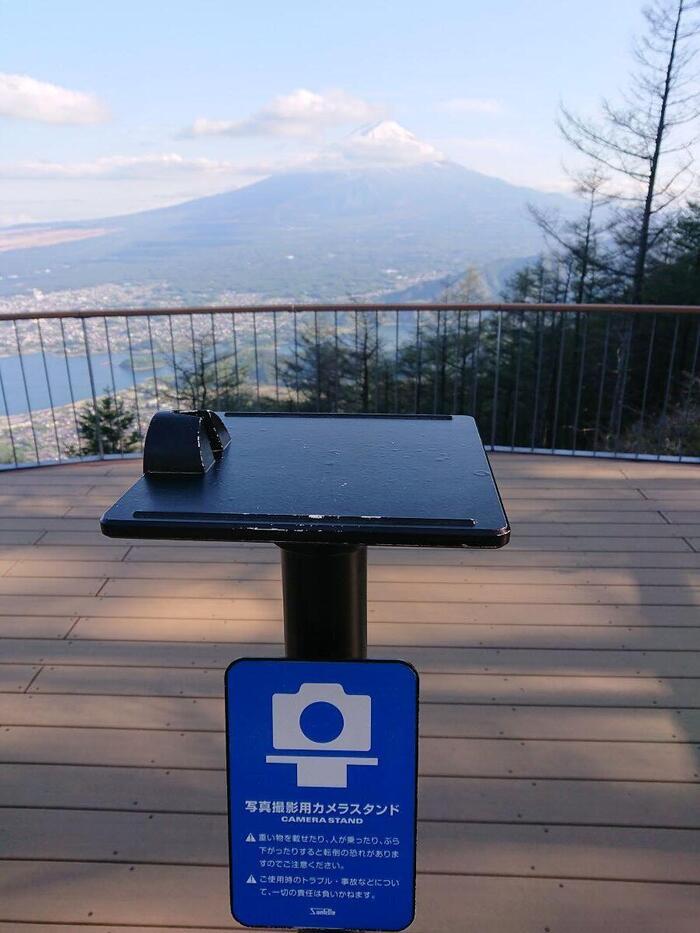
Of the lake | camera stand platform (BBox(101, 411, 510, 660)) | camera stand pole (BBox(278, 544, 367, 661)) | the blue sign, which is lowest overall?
the lake

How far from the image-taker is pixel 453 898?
148cm

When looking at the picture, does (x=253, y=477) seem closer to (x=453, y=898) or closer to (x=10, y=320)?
(x=453, y=898)

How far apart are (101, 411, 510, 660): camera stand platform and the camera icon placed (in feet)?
0.42

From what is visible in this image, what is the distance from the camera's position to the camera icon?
2.59 feet

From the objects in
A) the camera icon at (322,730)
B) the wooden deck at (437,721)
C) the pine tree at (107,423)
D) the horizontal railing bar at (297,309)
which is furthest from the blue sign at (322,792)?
the pine tree at (107,423)

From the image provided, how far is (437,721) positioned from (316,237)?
75.7 m

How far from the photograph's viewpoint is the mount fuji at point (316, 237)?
3894 cm

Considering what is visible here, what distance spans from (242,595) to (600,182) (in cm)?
2225

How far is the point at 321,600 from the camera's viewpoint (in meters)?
0.91

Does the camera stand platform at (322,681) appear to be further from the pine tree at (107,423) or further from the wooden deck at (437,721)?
the pine tree at (107,423)

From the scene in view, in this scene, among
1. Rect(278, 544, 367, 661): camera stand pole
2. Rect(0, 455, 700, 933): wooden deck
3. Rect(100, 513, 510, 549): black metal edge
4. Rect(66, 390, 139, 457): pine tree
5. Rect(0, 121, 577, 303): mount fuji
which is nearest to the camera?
Rect(100, 513, 510, 549): black metal edge

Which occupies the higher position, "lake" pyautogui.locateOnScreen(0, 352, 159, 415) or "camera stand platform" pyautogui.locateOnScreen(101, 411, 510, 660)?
"camera stand platform" pyautogui.locateOnScreen(101, 411, 510, 660)

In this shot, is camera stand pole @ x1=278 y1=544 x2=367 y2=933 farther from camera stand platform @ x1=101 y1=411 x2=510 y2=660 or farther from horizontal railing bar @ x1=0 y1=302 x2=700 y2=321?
horizontal railing bar @ x1=0 y1=302 x2=700 y2=321

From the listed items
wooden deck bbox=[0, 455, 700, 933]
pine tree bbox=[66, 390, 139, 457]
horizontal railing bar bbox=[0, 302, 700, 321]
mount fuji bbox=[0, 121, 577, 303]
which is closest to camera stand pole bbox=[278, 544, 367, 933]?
wooden deck bbox=[0, 455, 700, 933]
